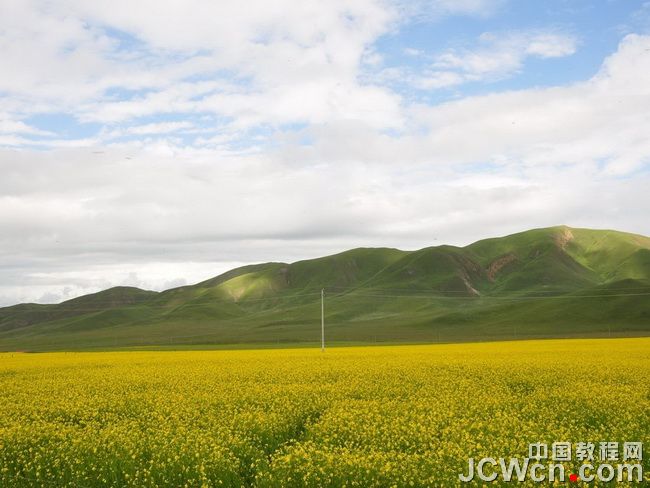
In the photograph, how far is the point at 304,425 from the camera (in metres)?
17.0

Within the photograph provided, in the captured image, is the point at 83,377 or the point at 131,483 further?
the point at 83,377

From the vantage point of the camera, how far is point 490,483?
35.1ft

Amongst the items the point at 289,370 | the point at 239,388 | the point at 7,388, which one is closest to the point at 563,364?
the point at 289,370

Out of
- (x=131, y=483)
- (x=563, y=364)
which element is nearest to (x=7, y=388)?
(x=131, y=483)

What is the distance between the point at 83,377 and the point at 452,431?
955 inches

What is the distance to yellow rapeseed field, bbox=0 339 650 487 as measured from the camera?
12258mm

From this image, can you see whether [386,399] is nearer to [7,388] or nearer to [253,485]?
[253,485]

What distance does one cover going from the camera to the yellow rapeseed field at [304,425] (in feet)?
40.2

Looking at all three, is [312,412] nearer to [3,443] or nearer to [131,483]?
[131,483]

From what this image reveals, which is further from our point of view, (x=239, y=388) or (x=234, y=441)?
(x=239, y=388)

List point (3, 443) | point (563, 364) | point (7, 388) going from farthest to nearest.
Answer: point (563, 364), point (7, 388), point (3, 443)

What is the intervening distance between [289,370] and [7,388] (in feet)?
46.1

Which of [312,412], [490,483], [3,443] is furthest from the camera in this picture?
[312,412]

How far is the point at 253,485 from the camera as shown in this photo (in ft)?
38.7
